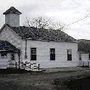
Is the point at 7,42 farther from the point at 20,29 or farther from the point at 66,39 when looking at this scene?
the point at 66,39

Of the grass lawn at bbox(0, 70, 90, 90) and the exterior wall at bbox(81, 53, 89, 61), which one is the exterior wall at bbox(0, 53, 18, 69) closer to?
the grass lawn at bbox(0, 70, 90, 90)

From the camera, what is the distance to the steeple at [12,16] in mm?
37938

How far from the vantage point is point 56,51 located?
38562 mm

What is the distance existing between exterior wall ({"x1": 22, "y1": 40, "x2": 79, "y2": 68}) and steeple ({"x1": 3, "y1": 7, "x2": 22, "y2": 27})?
404 cm

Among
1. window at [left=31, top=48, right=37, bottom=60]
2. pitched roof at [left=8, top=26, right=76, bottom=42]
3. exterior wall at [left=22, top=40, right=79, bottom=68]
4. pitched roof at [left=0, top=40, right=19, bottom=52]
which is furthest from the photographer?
exterior wall at [left=22, top=40, right=79, bottom=68]

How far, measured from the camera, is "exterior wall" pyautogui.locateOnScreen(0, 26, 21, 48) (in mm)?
35669

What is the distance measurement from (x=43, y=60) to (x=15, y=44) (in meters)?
4.16

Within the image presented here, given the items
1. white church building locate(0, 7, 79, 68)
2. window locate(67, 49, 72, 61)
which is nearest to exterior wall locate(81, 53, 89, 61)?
white church building locate(0, 7, 79, 68)

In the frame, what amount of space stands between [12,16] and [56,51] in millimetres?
7445

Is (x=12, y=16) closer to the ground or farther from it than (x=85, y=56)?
farther from it

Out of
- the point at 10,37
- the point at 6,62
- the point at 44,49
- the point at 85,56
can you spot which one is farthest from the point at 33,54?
the point at 85,56

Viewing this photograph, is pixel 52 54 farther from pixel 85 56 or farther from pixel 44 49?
pixel 85 56

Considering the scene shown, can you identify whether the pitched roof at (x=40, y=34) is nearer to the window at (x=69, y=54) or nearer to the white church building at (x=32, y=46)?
the white church building at (x=32, y=46)

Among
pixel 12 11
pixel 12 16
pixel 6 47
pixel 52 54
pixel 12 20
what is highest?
pixel 12 11
